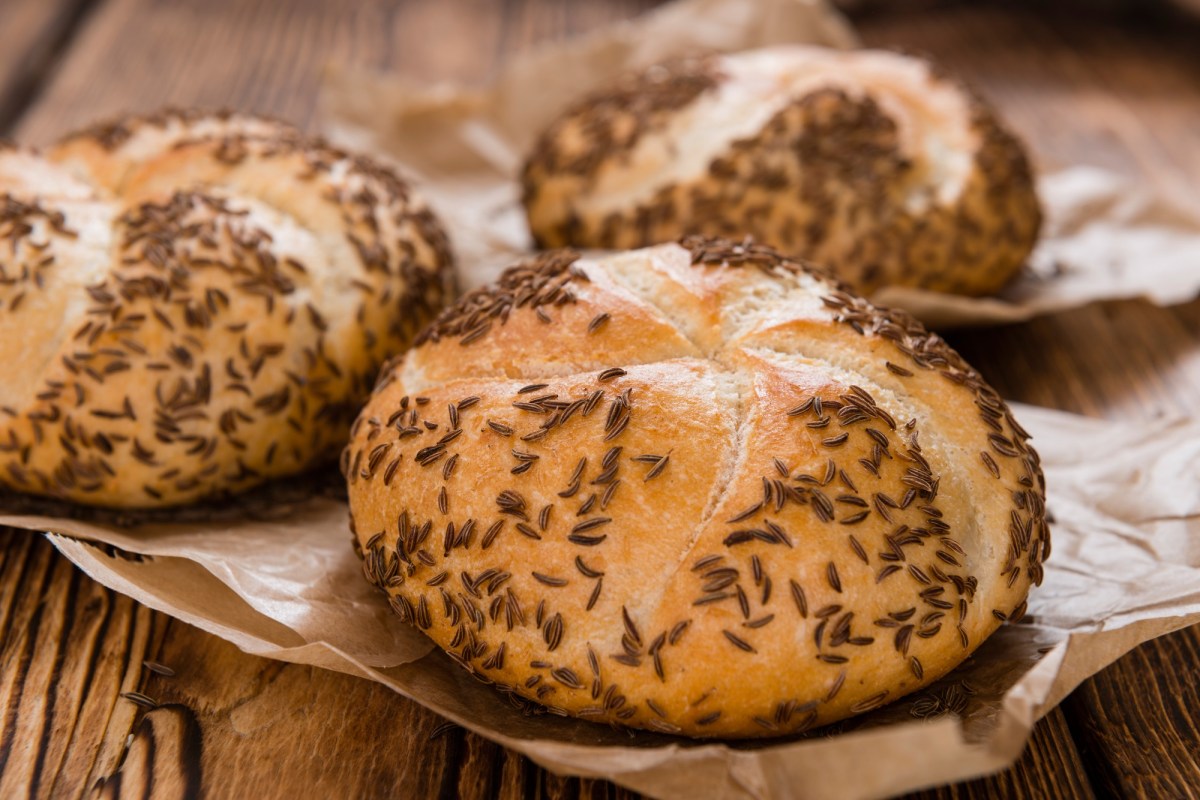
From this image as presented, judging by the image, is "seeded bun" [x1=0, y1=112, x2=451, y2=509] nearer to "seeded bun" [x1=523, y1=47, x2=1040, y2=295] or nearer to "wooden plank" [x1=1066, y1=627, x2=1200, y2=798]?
"seeded bun" [x1=523, y1=47, x2=1040, y2=295]

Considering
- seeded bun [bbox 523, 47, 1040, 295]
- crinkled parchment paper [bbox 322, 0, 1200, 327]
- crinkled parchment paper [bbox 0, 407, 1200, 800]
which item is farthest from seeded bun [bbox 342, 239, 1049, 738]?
crinkled parchment paper [bbox 322, 0, 1200, 327]

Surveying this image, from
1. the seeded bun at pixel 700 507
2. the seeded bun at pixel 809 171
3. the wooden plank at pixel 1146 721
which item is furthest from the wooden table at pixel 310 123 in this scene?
the seeded bun at pixel 809 171

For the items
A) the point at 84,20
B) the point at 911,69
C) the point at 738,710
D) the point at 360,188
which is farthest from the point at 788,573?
the point at 84,20

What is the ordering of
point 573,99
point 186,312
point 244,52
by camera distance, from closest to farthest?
point 186,312 < point 573,99 < point 244,52

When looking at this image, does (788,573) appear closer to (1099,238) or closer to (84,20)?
(1099,238)

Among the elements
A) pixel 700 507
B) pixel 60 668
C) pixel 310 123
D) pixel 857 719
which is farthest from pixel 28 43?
pixel 857 719

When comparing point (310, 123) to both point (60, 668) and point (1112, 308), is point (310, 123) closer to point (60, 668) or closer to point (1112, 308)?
point (60, 668)
